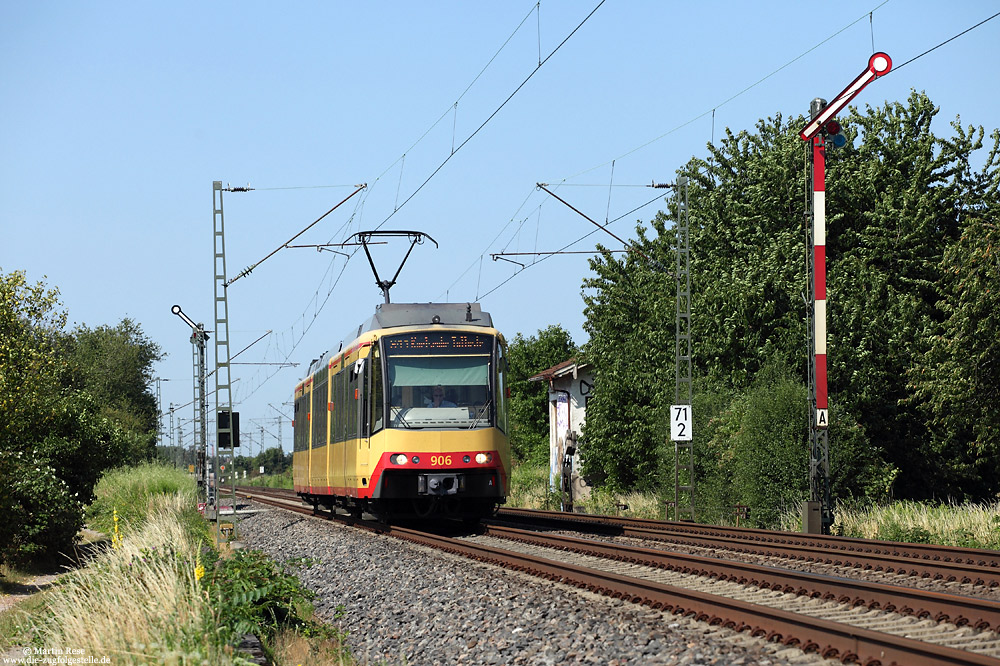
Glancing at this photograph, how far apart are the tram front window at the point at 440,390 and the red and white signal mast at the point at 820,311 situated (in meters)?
5.94

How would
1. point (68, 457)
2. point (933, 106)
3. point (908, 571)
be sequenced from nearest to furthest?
point (908, 571), point (68, 457), point (933, 106)

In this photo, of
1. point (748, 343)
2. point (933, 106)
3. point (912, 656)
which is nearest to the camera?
point (912, 656)

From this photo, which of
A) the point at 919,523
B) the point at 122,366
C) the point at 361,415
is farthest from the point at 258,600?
the point at 122,366

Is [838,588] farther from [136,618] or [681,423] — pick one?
[681,423]

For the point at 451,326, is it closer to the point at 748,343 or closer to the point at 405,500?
the point at 405,500

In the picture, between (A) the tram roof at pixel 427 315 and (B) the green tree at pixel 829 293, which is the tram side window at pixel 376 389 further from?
(B) the green tree at pixel 829 293

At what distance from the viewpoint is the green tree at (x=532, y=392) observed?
73438mm

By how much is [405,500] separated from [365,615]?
34.4 ft

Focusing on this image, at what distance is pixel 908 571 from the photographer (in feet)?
39.7

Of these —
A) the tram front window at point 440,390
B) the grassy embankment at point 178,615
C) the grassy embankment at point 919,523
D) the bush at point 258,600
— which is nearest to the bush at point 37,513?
the tram front window at point 440,390

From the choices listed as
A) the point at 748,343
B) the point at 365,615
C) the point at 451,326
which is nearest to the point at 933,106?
the point at 748,343

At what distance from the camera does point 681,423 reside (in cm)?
2403

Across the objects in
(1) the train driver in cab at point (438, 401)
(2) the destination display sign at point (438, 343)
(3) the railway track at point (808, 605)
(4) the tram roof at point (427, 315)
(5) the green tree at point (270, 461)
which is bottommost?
(5) the green tree at point (270, 461)

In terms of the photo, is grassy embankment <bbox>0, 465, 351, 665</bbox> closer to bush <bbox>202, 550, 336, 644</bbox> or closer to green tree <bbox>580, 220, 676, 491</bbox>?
bush <bbox>202, 550, 336, 644</bbox>
